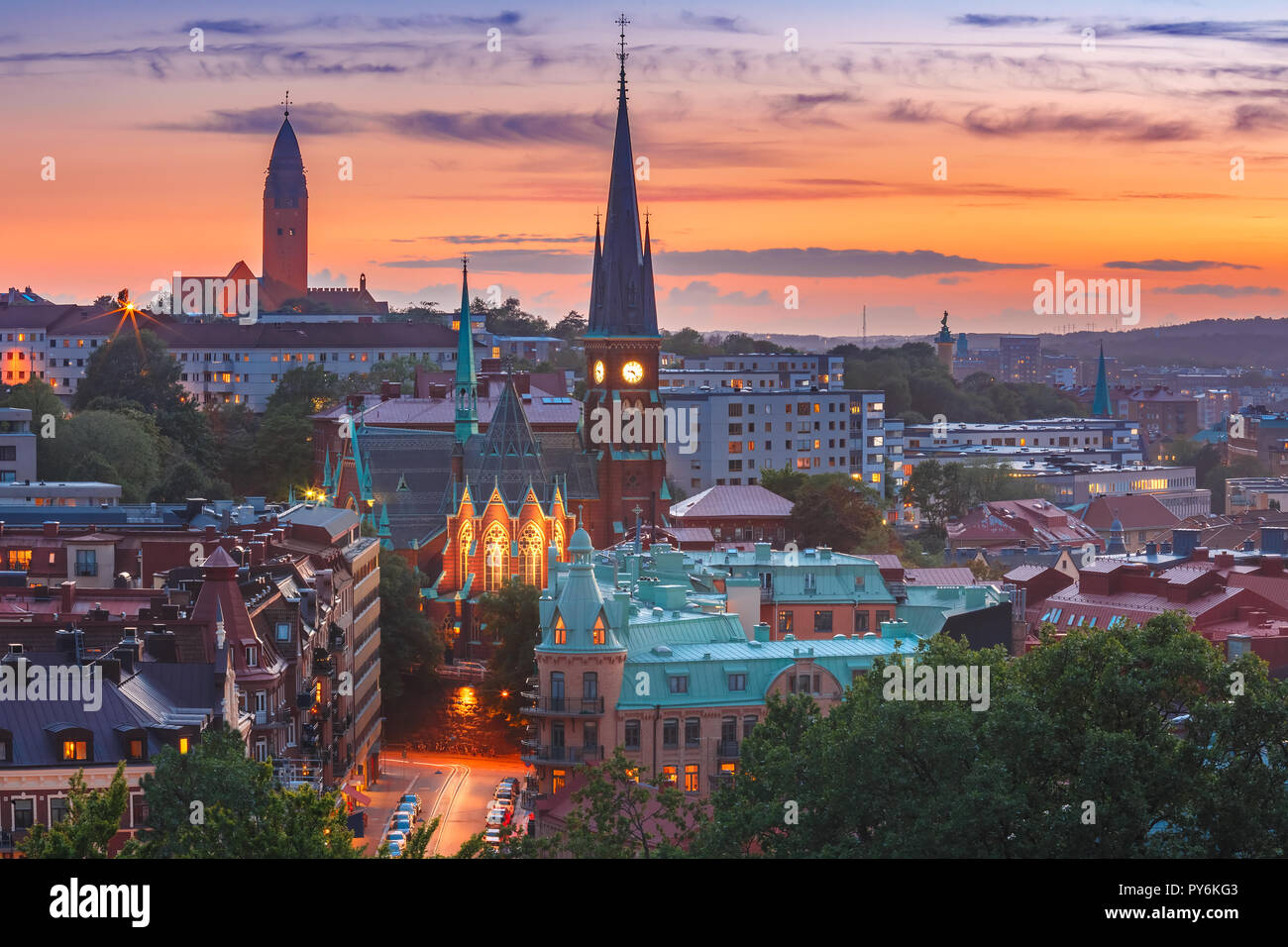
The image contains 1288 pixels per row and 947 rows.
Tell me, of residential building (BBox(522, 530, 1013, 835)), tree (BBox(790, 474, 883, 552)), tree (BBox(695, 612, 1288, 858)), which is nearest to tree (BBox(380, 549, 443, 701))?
residential building (BBox(522, 530, 1013, 835))

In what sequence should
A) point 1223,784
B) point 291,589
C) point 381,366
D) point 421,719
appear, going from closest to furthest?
point 1223,784 < point 291,589 < point 421,719 < point 381,366

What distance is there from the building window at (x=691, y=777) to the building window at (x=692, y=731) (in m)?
0.66

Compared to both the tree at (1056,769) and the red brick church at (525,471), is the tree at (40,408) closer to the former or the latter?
the red brick church at (525,471)

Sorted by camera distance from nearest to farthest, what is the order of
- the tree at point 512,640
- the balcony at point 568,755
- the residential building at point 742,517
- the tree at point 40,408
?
the balcony at point 568,755
the tree at point 512,640
the residential building at point 742,517
the tree at point 40,408

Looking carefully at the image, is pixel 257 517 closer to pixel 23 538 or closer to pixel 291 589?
pixel 23 538

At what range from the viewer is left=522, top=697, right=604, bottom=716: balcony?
6469 cm

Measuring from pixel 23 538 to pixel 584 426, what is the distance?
47.0 m

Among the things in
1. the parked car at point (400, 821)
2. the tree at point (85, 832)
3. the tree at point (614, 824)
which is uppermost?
the tree at point (85, 832)

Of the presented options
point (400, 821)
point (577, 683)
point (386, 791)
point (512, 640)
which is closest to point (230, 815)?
point (577, 683)

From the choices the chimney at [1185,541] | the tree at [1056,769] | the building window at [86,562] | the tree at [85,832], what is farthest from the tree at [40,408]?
the tree at [85,832]

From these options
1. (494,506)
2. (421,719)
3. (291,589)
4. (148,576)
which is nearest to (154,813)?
(291,589)

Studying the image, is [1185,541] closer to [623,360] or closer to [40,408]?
[623,360]

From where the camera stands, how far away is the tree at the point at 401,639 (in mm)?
94625

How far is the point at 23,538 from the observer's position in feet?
276
